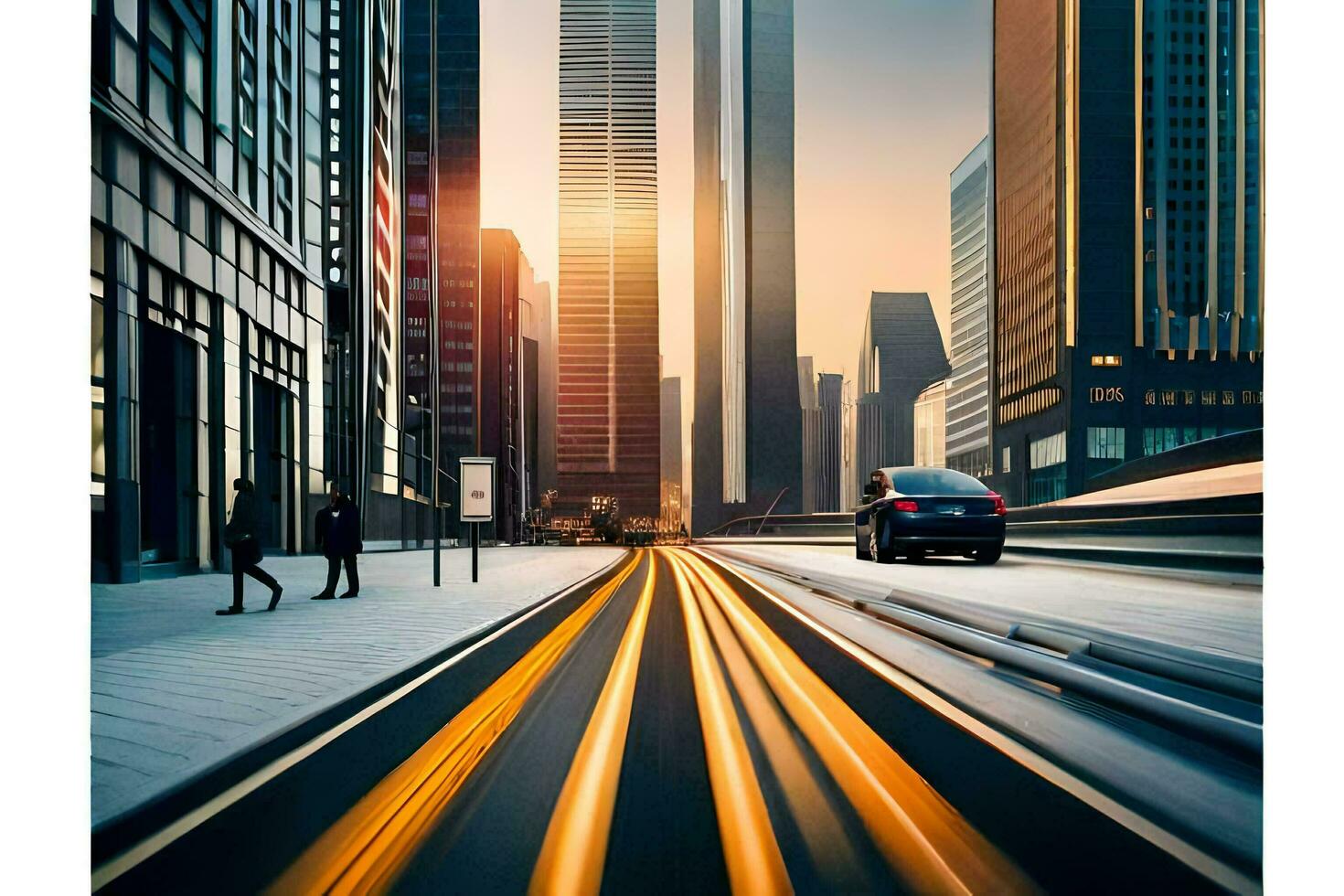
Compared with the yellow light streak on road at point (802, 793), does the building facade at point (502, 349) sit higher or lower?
higher

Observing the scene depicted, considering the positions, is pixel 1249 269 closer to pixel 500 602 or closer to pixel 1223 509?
pixel 1223 509

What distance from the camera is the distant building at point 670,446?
930cm

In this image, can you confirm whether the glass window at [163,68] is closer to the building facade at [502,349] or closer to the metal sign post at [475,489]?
the building facade at [502,349]

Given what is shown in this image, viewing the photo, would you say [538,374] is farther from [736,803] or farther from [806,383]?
[736,803]

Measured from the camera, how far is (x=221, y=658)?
5.20 metres

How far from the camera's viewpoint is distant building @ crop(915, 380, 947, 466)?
9.34m

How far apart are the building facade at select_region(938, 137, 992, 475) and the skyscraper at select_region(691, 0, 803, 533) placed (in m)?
1.98

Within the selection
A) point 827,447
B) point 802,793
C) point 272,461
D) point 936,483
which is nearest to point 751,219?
point 827,447

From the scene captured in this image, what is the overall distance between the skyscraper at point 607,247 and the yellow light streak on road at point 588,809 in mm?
4611

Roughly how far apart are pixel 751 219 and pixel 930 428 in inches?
133

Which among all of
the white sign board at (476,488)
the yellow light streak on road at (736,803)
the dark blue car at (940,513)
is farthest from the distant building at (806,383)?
the yellow light streak on road at (736,803)

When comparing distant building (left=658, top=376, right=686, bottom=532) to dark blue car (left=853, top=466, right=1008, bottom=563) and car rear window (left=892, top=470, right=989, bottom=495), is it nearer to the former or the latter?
dark blue car (left=853, top=466, right=1008, bottom=563)

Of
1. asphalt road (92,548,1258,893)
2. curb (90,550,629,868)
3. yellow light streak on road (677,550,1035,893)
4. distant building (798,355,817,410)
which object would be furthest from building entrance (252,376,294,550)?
distant building (798,355,817,410)

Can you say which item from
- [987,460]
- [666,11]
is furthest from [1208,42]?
[987,460]
